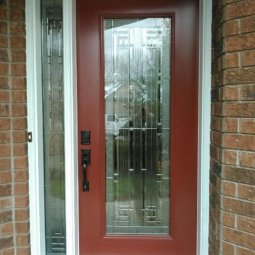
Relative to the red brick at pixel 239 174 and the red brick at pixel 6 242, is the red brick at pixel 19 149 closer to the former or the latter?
the red brick at pixel 6 242

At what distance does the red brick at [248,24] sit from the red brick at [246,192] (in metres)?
0.87

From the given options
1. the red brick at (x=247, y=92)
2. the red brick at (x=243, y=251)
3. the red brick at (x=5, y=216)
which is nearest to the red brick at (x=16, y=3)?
the red brick at (x=5, y=216)

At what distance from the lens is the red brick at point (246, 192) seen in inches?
64.6

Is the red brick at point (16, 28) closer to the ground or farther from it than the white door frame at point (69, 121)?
farther from it

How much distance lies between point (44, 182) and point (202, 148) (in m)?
1.21

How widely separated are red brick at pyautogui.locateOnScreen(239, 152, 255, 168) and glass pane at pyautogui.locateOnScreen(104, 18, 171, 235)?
25.8 inches

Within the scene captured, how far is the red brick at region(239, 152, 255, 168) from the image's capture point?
64.2 inches

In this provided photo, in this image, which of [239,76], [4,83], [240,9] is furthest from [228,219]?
[4,83]

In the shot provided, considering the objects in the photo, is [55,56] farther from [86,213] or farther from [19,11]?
[86,213]

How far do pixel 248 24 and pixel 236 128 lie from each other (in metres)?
0.58

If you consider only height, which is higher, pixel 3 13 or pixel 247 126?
pixel 3 13

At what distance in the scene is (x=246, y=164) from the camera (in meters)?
1.66

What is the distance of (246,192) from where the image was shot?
1661 millimetres

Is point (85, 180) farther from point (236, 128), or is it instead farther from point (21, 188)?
point (236, 128)
